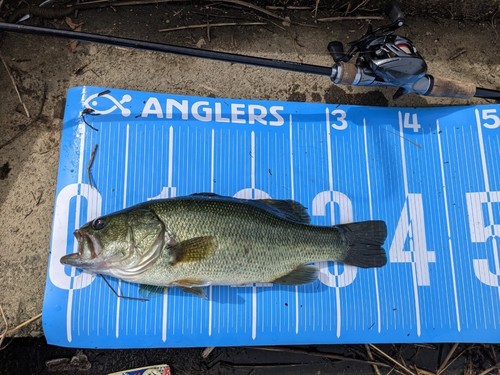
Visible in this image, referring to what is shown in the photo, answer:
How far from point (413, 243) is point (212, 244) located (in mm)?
1593

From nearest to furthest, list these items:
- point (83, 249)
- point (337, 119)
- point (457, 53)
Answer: point (83, 249) → point (337, 119) → point (457, 53)

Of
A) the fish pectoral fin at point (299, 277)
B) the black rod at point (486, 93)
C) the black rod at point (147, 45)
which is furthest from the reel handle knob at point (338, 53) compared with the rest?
the fish pectoral fin at point (299, 277)

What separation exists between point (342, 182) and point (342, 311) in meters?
0.97

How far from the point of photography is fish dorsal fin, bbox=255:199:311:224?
288cm

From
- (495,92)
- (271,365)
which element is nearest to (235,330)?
(271,365)

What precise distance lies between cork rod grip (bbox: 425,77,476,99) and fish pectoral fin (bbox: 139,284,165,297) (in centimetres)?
240

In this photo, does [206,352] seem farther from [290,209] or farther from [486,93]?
[486,93]

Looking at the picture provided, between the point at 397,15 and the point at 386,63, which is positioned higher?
the point at 397,15

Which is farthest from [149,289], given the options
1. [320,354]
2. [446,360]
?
[446,360]

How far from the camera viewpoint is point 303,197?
320 cm

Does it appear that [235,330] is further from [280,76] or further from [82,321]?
[280,76]

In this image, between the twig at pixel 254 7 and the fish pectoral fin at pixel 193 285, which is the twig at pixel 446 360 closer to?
the fish pectoral fin at pixel 193 285

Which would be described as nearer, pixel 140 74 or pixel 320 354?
pixel 320 354

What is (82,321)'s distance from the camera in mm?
2906
